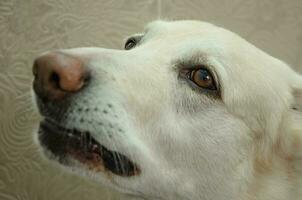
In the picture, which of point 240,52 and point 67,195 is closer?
point 240,52

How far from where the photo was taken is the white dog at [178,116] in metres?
1.01

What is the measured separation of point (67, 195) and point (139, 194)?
0.96 metres

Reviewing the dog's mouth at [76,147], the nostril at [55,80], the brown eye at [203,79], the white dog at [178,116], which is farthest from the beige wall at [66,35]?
the nostril at [55,80]

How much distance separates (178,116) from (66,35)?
102cm

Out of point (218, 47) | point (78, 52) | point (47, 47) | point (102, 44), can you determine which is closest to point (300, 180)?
point (218, 47)

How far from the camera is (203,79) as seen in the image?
1.18 m

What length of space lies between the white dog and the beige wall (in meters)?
0.62

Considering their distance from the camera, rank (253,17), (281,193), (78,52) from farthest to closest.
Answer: (253,17) < (281,193) < (78,52)

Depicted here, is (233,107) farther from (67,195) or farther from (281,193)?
(67,195)

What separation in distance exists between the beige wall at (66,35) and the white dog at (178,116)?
62 centimetres

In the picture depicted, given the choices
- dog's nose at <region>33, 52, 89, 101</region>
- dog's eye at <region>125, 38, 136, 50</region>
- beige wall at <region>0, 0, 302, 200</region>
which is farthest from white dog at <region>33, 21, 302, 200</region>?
beige wall at <region>0, 0, 302, 200</region>

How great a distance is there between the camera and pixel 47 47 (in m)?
2.03

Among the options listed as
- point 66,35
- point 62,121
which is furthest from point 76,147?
point 66,35

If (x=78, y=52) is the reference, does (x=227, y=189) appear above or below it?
below
